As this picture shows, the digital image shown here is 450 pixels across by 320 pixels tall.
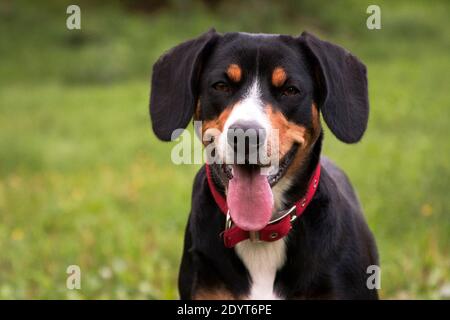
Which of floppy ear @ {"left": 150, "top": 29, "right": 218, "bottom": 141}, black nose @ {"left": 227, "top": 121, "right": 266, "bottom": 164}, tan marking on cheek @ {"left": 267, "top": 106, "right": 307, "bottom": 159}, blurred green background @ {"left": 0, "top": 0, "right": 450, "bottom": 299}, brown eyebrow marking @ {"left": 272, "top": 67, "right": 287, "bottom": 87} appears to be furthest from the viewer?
blurred green background @ {"left": 0, "top": 0, "right": 450, "bottom": 299}

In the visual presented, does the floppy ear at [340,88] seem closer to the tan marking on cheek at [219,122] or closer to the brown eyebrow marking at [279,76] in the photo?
the brown eyebrow marking at [279,76]

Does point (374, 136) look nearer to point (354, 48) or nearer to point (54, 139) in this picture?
point (54, 139)

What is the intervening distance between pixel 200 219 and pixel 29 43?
618 inches

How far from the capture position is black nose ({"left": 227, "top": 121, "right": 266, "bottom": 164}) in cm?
332

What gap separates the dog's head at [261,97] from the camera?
11.6 feet

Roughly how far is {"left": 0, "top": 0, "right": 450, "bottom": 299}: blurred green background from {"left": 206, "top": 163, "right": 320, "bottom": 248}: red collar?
1.71 meters

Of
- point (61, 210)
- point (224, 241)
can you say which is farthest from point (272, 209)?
point (61, 210)

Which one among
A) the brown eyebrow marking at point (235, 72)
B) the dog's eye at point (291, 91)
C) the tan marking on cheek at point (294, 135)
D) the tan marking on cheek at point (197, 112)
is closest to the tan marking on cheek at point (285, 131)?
the tan marking on cheek at point (294, 135)

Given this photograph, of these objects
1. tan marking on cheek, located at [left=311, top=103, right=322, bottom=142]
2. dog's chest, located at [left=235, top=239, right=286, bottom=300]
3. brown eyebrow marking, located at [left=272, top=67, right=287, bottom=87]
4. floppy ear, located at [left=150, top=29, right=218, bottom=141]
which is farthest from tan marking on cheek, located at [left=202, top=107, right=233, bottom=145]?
dog's chest, located at [left=235, top=239, right=286, bottom=300]

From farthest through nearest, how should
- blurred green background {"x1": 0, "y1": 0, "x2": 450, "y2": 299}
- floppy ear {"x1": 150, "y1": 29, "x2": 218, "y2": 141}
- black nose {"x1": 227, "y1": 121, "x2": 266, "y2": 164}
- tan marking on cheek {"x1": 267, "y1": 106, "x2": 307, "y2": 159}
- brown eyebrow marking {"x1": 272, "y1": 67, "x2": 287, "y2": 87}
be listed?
blurred green background {"x1": 0, "y1": 0, "x2": 450, "y2": 299} → floppy ear {"x1": 150, "y1": 29, "x2": 218, "y2": 141} → brown eyebrow marking {"x1": 272, "y1": 67, "x2": 287, "y2": 87} → tan marking on cheek {"x1": 267, "y1": 106, "x2": 307, "y2": 159} → black nose {"x1": 227, "y1": 121, "x2": 266, "y2": 164}

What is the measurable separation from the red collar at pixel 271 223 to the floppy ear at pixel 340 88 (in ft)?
0.82

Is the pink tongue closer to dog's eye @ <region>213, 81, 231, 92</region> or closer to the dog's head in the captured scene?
the dog's head

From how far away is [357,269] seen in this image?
375 cm

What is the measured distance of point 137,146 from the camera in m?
10.4
